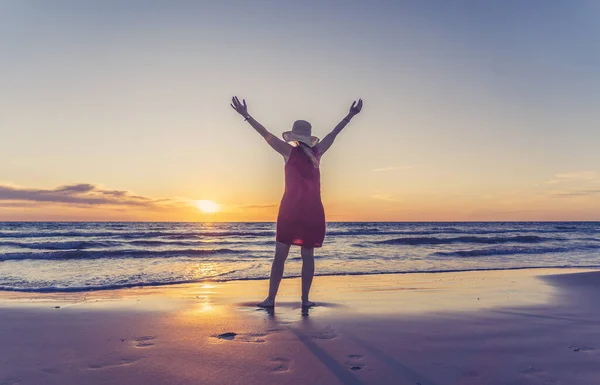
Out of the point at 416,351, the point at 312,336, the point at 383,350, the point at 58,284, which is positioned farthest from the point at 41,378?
the point at 58,284

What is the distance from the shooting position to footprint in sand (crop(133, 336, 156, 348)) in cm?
332

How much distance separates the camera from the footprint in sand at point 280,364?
9.06 ft

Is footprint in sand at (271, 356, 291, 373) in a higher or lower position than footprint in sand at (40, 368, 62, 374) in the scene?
higher

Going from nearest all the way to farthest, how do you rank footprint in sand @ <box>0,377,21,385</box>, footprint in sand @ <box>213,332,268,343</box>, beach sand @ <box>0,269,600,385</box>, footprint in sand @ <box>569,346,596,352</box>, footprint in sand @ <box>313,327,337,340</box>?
footprint in sand @ <box>0,377,21,385</box> < beach sand @ <box>0,269,600,385</box> < footprint in sand @ <box>569,346,596,352</box> < footprint in sand @ <box>213,332,268,343</box> < footprint in sand @ <box>313,327,337,340</box>

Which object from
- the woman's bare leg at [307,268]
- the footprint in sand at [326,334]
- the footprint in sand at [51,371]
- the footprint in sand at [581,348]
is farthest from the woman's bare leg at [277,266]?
the footprint in sand at [581,348]

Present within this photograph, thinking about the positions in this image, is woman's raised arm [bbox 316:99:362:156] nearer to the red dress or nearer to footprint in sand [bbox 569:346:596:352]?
the red dress

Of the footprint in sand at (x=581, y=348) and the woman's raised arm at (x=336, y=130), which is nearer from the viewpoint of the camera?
the footprint in sand at (x=581, y=348)

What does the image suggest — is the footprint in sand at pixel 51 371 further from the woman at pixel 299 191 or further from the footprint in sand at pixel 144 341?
the woman at pixel 299 191

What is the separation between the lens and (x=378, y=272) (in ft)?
31.9

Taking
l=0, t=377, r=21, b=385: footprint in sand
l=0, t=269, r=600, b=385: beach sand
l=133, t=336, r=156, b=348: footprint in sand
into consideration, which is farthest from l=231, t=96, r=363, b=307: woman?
l=0, t=377, r=21, b=385: footprint in sand

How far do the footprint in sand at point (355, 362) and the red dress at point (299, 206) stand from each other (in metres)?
1.63

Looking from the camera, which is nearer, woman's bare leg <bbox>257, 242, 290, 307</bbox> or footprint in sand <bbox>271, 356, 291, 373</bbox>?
footprint in sand <bbox>271, 356, 291, 373</bbox>

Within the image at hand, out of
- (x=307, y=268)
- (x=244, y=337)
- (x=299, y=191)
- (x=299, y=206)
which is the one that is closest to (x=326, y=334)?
(x=244, y=337)

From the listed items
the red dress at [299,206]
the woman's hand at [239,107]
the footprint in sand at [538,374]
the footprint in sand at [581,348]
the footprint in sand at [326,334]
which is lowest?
the footprint in sand at [581,348]
